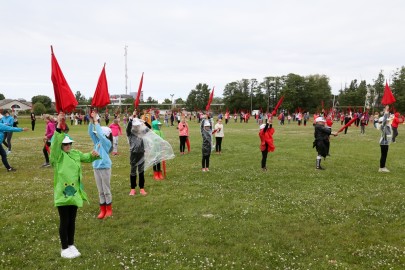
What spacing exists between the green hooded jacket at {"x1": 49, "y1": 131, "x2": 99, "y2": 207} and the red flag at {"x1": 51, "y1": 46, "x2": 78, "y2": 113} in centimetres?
49

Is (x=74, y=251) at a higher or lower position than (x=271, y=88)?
lower

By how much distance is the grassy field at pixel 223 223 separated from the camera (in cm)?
563

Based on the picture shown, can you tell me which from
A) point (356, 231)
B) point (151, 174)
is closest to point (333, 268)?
point (356, 231)

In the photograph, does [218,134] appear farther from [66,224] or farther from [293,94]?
[293,94]

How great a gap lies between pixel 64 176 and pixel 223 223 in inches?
146

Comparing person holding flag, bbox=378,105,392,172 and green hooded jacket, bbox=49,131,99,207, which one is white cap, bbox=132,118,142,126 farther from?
person holding flag, bbox=378,105,392,172

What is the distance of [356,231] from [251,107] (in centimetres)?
11445

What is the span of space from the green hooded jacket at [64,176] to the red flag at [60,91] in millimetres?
494

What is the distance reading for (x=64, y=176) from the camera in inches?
221

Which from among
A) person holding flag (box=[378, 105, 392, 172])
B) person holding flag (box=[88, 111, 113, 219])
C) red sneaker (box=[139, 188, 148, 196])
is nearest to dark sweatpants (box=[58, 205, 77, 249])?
person holding flag (box=[88, 111, 113, 219])

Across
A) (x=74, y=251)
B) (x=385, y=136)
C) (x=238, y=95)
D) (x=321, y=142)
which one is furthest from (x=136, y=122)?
(x=238, y=95)

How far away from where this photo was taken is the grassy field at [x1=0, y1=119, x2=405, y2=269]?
222 inches

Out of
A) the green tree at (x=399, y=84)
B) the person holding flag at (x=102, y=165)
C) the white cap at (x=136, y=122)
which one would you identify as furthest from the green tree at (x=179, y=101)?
the person holding flag at (x=102, y=165)

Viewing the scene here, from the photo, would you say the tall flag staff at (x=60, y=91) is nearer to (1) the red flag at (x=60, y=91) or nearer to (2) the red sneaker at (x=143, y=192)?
(1) the red flag at (x=60, y=91)
